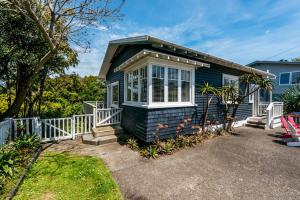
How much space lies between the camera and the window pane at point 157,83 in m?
6.07

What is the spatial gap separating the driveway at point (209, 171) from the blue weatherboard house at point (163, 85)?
4.02ft

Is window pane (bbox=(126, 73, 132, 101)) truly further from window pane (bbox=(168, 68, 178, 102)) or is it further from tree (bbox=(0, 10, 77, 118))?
tree (bbox=(0, 10, 77, 118))

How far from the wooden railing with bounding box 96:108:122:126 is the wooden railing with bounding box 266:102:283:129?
8541mm

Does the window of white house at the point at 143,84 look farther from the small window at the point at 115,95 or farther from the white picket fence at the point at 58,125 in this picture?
the small window at the point at 115,95

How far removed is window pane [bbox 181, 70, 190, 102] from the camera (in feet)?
22.7

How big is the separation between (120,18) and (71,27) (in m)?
1.98

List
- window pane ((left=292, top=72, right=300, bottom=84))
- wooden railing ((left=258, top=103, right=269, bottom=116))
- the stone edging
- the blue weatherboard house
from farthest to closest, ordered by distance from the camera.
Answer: window pane ((left=292, top=72, right=300, bottom=84)) → wooden railing ((left=258, top=103, right=269, bottom=116)) → the blue weatherboard house → the stone edging

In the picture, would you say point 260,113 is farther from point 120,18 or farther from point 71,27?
point 71,27

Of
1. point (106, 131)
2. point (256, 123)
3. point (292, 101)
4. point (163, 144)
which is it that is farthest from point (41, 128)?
point (292, 101)

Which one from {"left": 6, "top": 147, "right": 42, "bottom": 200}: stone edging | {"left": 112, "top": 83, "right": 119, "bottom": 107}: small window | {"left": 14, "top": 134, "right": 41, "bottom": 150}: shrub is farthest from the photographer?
{"left": 112, "top": 83, "right": 119, "bottom": 107}: small window

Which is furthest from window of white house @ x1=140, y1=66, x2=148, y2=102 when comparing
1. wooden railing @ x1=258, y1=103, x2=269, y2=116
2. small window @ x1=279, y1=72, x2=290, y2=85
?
small window @ x1=279, y1=72, x2=290, y2=85

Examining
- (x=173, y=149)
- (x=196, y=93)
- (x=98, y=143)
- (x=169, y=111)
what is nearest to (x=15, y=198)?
(x=98, y=143)

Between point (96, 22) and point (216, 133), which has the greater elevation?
point (96, 22)

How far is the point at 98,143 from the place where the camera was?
22.4ft
